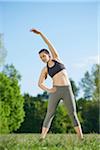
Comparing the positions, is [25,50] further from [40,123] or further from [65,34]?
[40,123]

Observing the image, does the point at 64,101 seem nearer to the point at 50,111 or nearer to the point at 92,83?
the point at 50,111

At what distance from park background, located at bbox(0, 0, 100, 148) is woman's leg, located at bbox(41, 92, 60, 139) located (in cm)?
18

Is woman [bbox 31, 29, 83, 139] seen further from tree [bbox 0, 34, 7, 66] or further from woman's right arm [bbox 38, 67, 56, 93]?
tree [bbox 0, 34, 7, 66]

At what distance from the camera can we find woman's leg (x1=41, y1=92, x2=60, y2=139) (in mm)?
5086

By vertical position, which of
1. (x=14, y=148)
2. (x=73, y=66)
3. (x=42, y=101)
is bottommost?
(x=14, y=148)

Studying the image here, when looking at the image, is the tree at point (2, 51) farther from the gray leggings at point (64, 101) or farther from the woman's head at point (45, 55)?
the gray leggings at point (64, 101)

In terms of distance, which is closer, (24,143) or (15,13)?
(24,143)

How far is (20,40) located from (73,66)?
67 centimetres

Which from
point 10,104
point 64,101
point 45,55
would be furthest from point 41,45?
point 10,104

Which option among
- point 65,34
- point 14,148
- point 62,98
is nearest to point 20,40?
point 65,34

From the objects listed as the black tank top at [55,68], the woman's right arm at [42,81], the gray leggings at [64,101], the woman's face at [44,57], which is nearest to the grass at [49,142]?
the gray leggings at [64,101]

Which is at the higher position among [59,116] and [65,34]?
[65,34]

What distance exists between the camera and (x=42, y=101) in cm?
554

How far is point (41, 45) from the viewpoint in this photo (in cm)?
521
